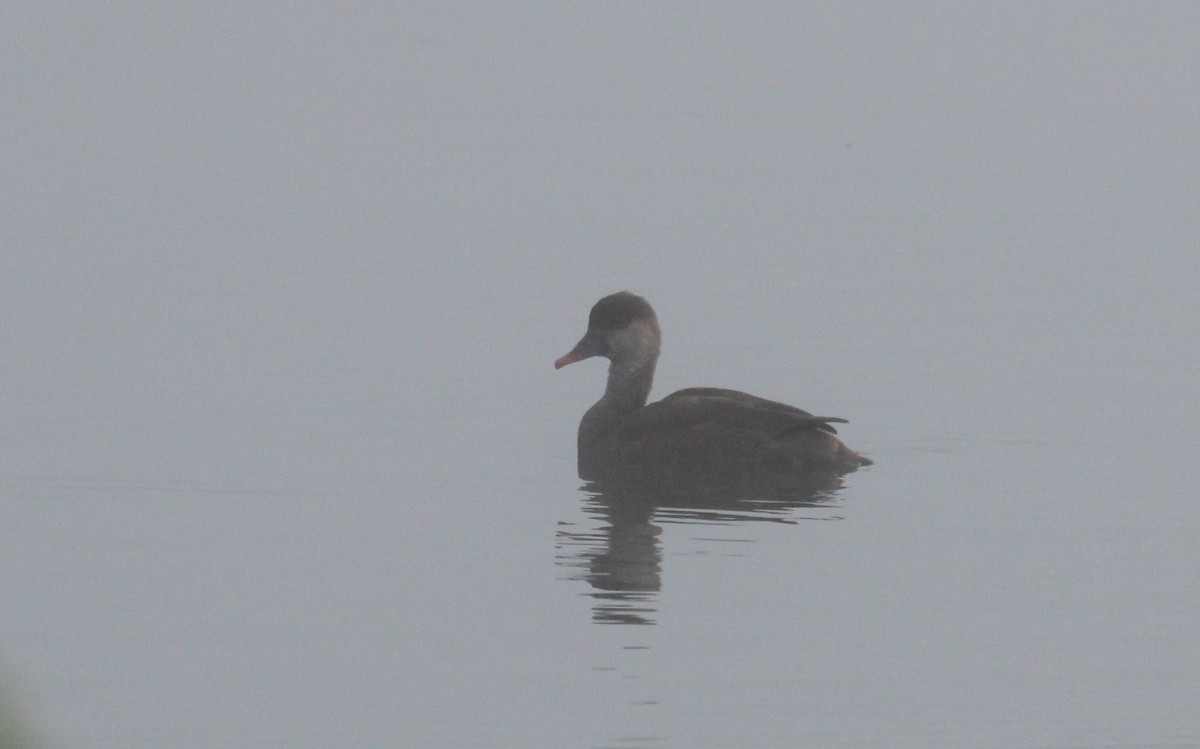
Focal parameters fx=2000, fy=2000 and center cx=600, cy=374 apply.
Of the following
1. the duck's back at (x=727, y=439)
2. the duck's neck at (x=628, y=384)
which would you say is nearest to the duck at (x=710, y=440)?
the duck's back at (x=727, y=439)

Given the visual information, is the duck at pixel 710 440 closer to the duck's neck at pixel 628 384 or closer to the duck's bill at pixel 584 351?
the duck's neck at pixel 628 384

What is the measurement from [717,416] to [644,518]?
137 cm

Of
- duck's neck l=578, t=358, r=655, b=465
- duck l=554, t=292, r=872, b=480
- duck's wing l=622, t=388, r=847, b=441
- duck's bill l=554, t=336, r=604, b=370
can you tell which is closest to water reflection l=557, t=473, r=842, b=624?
duck l=554, t=292, r=872, b=480

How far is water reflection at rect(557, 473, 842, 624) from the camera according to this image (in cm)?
869

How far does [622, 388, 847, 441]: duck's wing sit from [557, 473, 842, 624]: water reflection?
0.32 m

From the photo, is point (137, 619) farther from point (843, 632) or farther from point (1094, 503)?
point (1094, 503)

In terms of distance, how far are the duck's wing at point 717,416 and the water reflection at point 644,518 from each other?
320 mm

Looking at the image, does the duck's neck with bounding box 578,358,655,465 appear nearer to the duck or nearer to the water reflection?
the duck

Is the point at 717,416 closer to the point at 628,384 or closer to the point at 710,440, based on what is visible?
the point at 710,440

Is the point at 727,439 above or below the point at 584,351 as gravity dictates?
below

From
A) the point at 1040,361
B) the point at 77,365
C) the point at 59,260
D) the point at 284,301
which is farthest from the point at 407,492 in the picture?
the point at 59,260

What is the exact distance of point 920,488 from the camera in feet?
37.1

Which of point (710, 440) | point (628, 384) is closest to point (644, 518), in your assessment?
point (710, 440)

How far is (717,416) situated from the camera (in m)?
11.6
